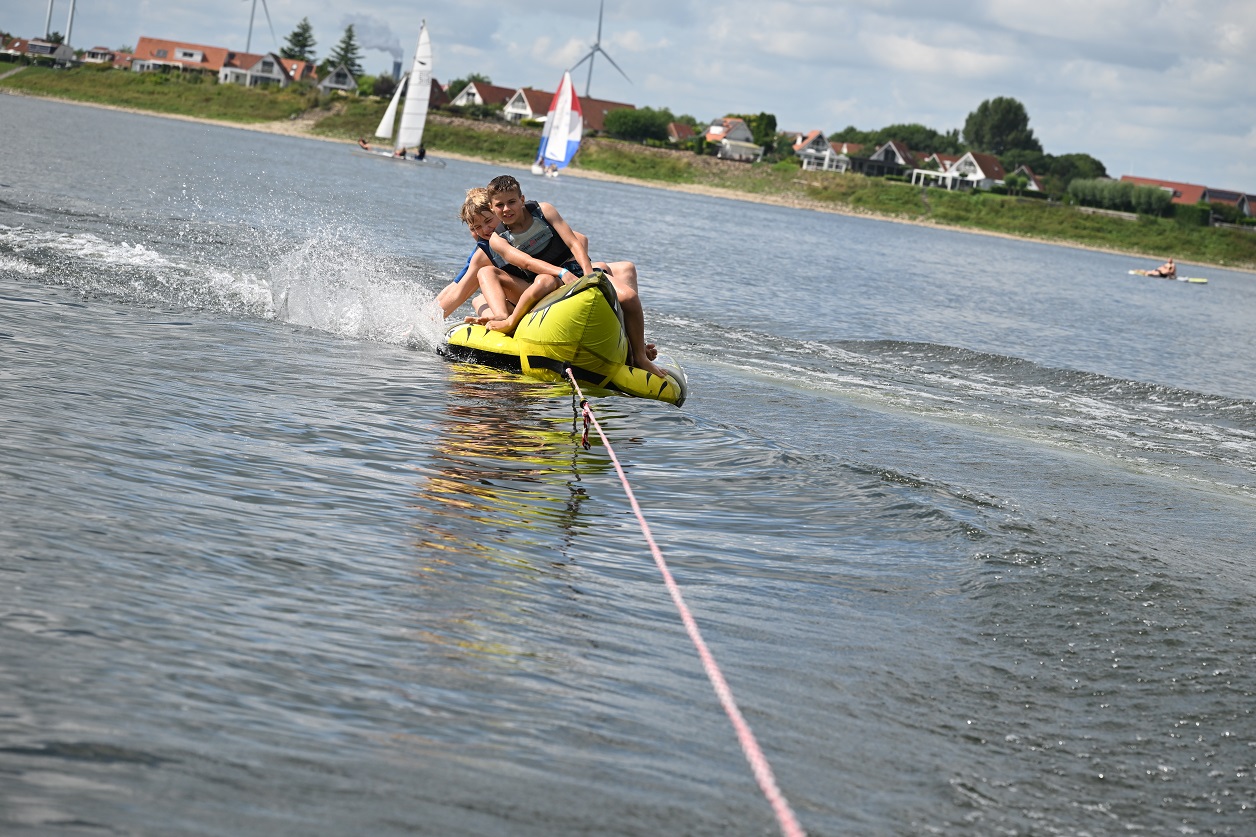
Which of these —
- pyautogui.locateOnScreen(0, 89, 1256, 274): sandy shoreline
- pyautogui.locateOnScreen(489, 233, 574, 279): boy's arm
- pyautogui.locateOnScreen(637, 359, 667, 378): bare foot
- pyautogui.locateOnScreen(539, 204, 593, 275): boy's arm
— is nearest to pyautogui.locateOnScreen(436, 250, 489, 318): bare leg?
pyautogui.locateOnScreen(489, 233, 574, 279): boy's arm

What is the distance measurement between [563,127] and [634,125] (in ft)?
192

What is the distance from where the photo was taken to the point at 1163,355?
71.1ft

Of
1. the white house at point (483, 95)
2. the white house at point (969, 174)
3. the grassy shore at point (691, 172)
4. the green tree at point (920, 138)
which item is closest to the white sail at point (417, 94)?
the grassy shore at point (691, 172)

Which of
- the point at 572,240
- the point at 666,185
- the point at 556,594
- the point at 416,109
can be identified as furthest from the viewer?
the point at 666,185

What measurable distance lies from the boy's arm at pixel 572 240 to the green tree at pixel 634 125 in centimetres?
10657

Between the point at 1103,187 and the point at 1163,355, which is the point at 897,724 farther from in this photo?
the point at 1103,187

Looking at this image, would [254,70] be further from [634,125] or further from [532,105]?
[634,125]

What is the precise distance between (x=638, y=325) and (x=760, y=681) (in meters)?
5.64

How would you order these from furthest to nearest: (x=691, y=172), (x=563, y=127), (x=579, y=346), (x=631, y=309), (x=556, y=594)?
(x=691, y=172), (x=563, y=127), (x=631, y=309), (x=579, y=346), (x=556, y=594)

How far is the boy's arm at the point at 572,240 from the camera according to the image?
33.2ft

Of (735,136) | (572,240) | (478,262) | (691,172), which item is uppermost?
(735,136)

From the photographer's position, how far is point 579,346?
954cm

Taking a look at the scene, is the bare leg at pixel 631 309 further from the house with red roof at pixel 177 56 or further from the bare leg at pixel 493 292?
the house with red roof at pixel 177 56

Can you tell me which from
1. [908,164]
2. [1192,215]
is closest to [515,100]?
[908,164]
